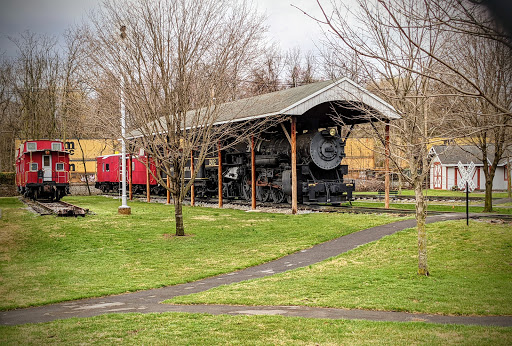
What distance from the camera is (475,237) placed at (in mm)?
13812

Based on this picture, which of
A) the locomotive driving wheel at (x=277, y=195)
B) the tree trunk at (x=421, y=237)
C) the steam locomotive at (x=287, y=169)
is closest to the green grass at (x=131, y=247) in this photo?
the steam locomotive at (x=287, y=169)

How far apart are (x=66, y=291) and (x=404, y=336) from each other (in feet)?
23.4

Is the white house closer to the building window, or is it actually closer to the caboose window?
the building window

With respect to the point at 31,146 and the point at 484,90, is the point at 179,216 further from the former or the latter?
the point at 31,146

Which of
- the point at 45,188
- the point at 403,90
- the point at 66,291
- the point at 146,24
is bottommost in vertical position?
the point at 66,291

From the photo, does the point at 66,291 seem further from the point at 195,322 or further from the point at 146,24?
the point at 146,24

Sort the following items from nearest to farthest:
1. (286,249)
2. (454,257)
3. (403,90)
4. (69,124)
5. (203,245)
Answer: (403,90) → (454,257) → (286,249) → (203,245) → (69,124)

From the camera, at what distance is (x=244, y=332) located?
7109mm

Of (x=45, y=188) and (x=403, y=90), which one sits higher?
(x=403, y=90)

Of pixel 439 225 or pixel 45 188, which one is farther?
pixel 45 188

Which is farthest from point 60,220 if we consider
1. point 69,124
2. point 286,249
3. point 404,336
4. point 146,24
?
point 69,124

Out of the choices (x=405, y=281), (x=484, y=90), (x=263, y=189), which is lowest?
(x=405, y=281)

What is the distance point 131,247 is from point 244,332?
9189mm

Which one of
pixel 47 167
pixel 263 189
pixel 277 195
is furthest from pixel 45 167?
pixel 277 195
